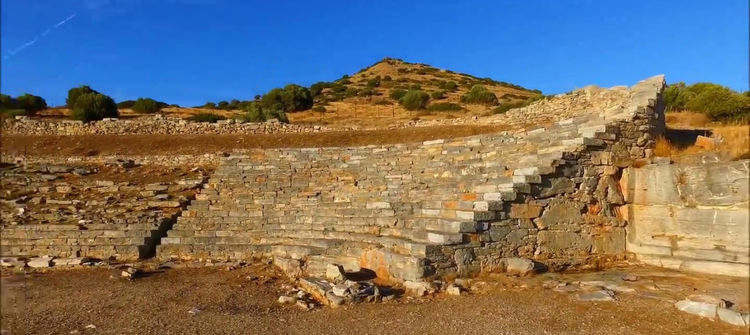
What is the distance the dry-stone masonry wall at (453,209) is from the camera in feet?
25.0

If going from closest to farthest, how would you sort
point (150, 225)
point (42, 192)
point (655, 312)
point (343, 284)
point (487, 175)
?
point (655, 312), point (343, 284), point (487, 175), point (150, 225), point (42, 192)

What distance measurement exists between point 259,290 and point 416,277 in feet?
8.33

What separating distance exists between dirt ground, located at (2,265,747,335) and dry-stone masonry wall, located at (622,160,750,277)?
494 millimetres

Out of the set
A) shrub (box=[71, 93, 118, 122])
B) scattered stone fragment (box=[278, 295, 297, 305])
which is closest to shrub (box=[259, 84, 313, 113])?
shrub (box=[71, 93, 118, 122])

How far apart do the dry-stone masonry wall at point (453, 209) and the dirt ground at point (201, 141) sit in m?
8.24

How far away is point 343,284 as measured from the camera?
6777mm

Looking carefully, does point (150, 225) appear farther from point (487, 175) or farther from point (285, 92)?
point (285, 92)

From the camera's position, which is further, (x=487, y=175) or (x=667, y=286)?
(x=487, y=175)

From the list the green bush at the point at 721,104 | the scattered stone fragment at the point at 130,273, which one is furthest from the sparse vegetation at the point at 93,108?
the green bush at the point at 721,104

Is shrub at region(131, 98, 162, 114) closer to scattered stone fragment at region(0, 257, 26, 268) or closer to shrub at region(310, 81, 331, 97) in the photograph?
shrub at region(310, 81, 331, 97)

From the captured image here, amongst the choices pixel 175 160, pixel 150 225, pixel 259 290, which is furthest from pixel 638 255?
pixel 175 160

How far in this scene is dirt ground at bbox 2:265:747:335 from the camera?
17.8 feet

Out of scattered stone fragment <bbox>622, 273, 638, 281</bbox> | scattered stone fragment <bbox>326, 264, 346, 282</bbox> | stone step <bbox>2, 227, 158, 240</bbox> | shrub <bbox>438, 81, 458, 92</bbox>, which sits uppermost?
shrub <bbox>438, 81, 458, 92</bbox>

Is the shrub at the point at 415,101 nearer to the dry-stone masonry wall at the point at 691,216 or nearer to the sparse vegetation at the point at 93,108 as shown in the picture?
the sparse vegetation at the point at 93,108
